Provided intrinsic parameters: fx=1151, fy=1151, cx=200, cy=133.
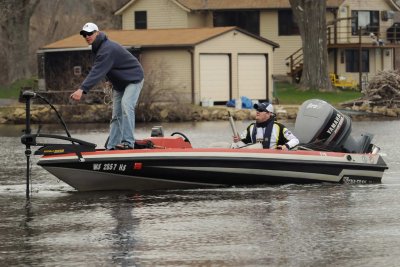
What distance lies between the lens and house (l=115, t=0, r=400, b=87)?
220 feet

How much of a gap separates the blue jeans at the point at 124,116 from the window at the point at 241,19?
50931mm

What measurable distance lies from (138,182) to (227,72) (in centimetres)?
3653

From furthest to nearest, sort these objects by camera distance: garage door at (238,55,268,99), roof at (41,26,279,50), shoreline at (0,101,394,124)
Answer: garage door at (238,55,268,99) → roof at (41,26,279,50) → shoreline at (0,101,394,124)

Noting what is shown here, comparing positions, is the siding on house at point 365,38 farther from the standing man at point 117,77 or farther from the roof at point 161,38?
the standing man at point 117,77

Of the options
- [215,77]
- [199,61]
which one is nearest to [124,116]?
[199,61]

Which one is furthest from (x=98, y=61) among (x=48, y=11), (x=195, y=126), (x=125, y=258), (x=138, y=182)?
(x=48, y=11)

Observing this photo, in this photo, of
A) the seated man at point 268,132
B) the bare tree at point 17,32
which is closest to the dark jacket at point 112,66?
the seated man at point 268,132

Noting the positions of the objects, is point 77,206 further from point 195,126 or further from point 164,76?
point 164,76

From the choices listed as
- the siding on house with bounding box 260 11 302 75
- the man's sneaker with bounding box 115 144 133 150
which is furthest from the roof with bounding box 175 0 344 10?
the man's sneaker with bounding box 115 144 133 150

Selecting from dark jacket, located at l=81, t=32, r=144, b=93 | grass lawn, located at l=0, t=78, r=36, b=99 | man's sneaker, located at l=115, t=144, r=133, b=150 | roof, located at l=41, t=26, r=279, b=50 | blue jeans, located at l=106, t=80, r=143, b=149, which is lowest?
grass lawn, located at l=0, t=78, r=36, b=99

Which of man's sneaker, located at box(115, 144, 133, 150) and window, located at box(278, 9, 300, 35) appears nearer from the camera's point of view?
man's sneaker, located at box(115, 144, 133, 150)

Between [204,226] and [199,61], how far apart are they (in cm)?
3953

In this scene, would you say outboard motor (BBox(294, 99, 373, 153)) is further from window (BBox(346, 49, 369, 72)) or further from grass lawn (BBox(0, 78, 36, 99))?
window (BBox(346, 49, 369, 72))

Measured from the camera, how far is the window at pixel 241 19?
67.7 metres
